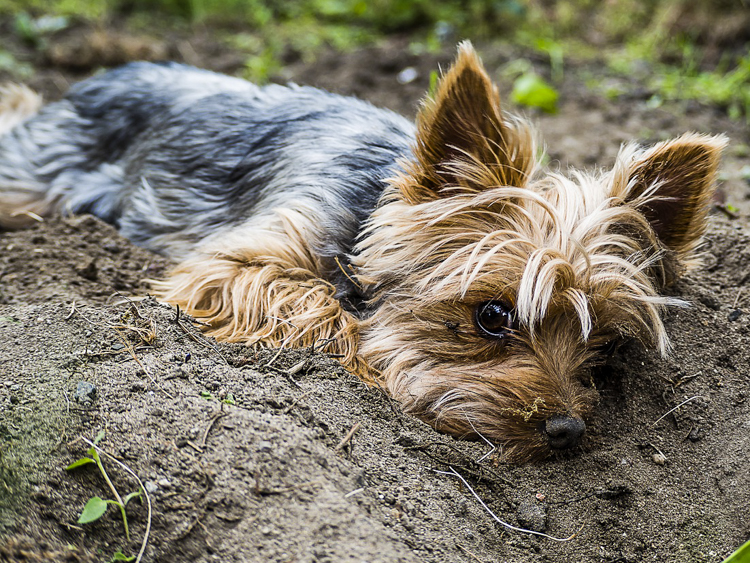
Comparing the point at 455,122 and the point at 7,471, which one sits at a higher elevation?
the point at 455,122

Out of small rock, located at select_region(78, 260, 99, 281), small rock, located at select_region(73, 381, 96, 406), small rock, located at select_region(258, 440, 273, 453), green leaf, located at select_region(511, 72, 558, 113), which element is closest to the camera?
small rock, located at select_region(258, 440, 273, 453)

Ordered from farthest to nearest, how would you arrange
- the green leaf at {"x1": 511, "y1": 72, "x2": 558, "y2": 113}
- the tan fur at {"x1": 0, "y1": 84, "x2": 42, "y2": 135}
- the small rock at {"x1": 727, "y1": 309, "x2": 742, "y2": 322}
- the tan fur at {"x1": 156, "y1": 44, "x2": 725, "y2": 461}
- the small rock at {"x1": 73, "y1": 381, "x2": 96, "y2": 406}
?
1. the green leaf at {"x1": 511, "y1": 72, "x2": 558, "y2": 113}
2. the tan fur at {"x1": 0, "y1": 84, "x2": 42, "y2": 135}
3. the small rock at {"x1": 727, "y1": 309, "x2": 742, "y2": 322}
4. the tan fur at {"x1": 156, "y1": 44, "x2": 725, "y2": 461}
5. the small rock at {"x1": 73, "y1": 381, "x2": 96, "y2": 406}

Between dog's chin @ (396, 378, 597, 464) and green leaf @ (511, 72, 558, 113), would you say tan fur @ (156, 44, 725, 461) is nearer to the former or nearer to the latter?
dog's chin @ (396, 378, 597, 464)

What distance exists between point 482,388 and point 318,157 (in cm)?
175

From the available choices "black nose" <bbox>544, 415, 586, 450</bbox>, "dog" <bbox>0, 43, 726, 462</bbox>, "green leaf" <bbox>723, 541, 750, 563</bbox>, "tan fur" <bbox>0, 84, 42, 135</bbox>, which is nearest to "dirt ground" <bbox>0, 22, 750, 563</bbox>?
"black nose" <bbox>544, 415, 586, 450</bbox>

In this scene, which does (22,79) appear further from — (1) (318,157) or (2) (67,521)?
(2) (67,521)

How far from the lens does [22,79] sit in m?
7.12

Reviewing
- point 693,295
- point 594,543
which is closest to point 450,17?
point 693,295

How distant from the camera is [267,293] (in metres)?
3.63

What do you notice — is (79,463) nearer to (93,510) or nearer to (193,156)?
(93,510)

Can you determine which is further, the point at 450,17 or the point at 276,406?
the point at 450,17

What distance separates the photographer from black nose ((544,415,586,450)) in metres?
2.97

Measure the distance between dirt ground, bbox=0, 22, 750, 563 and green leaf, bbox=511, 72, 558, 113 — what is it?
129 inches

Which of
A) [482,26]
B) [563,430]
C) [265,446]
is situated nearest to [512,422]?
[563,430]
